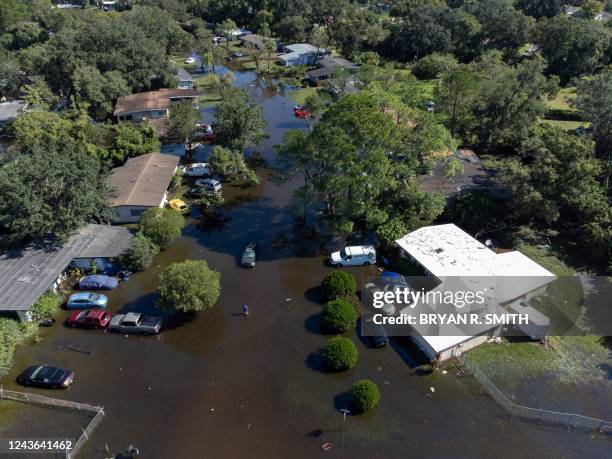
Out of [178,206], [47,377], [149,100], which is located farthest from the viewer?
[149,100]

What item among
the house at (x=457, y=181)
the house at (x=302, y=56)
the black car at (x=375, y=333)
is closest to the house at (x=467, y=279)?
the black car at (x=375, y=333)

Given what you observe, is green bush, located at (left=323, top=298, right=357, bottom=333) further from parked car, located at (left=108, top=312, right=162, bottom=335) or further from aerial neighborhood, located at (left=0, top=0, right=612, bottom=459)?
parked car, located at (left=108, top=312, right=162, bottom=335)

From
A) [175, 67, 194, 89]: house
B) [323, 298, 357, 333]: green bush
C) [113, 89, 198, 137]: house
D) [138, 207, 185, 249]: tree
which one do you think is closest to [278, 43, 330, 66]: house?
[175, 67, 194, 89]: house

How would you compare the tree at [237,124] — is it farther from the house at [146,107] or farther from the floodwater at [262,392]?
the floodwater at [262,392]

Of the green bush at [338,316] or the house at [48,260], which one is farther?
the house at [48,260]

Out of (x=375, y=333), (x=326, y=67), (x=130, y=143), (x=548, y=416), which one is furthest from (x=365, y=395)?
(x=326, y=67)

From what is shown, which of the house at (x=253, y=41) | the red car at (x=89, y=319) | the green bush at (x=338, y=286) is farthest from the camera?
the house at (x=253, y=41)

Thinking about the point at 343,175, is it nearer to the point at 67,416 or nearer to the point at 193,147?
the point at 67,416

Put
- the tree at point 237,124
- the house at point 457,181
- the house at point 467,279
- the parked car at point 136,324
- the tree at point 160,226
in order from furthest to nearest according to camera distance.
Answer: the tree at point 237,124 → the house at point 457,181 → the tree at point 160,226 → the parked car at point 136,324 → the house at point 467,279

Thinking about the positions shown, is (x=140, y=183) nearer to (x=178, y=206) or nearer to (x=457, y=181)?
(x=178, y=206)
